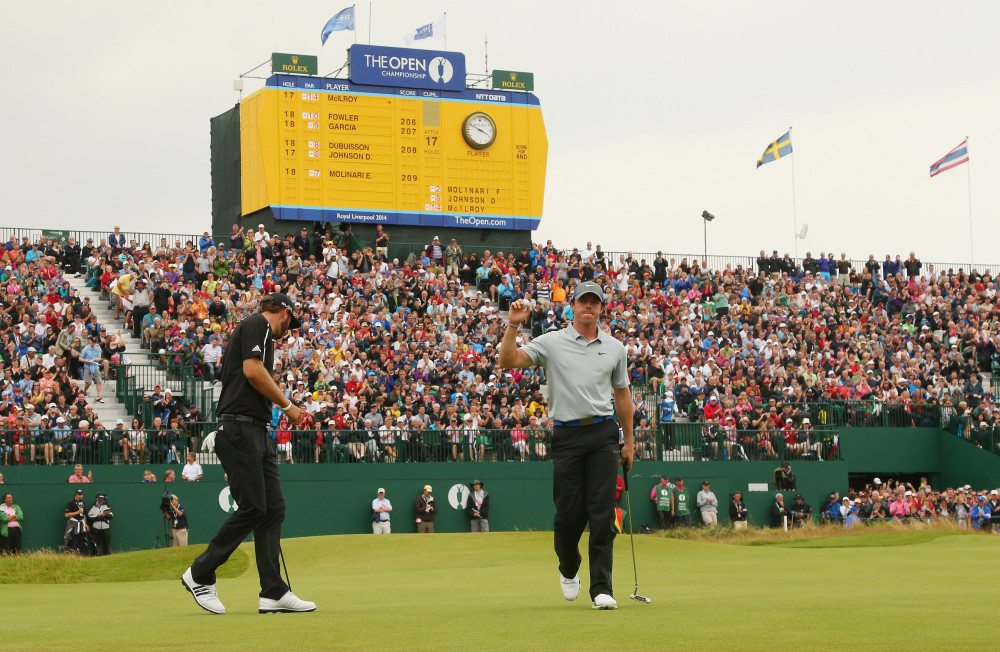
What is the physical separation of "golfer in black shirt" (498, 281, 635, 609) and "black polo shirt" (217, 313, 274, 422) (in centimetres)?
150

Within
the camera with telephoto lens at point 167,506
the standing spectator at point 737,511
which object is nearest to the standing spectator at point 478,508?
the standing spectator at point 737,511

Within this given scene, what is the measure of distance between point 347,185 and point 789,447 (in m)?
14.6

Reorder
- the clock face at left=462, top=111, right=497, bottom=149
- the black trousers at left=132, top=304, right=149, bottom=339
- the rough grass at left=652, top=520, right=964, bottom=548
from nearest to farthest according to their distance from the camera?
the rough grass at left=652, top=520, right=964, bottom=548, the black trousers at left=132, top=304, right=149, bottom=339, the clock face at left=462, top=111, right=497, bottom=149

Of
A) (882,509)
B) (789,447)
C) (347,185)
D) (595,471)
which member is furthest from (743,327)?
(595,471)

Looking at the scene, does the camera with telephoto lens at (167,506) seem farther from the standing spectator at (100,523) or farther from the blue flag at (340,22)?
the blue flag at (340,22)

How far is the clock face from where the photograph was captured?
41.0m

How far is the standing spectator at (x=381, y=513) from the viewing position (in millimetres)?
28891

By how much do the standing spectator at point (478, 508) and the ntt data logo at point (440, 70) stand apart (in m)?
15.3

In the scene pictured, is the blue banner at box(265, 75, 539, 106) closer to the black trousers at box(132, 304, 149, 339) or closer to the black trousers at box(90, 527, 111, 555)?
the black trousers at box(132, 304, 149, 339)

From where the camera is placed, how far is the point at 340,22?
40.4 meters

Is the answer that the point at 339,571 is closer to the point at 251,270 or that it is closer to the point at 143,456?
the point at 143,456

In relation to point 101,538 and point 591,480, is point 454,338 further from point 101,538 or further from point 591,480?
point 591,480

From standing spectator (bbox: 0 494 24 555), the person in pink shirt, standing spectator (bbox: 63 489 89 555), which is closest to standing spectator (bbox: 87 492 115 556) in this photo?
standing spectator (bbox: 63 489 89 555)

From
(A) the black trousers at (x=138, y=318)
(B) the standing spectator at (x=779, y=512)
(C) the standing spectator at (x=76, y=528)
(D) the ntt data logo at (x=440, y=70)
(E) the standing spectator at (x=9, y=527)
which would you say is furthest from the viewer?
(D) the ntt data logo at (x=440, y=70)
